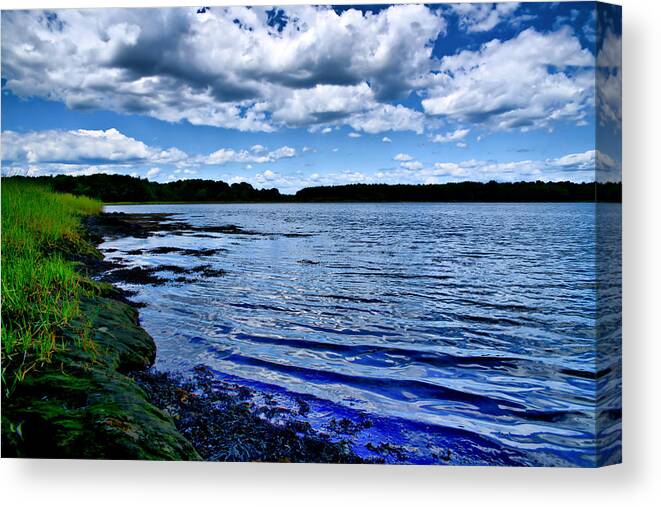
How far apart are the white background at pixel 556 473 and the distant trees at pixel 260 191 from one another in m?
1.22

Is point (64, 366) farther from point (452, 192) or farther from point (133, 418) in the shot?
point (452, 192)

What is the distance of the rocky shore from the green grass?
0.17m

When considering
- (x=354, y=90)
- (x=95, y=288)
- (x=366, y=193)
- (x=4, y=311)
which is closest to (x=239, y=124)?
(x=354, y=90)

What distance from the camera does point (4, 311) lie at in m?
Answer: 4.29

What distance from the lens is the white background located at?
4.05m

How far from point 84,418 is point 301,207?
3.96 meters

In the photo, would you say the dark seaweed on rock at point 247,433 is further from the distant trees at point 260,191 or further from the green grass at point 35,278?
the distant trees at point 260,191

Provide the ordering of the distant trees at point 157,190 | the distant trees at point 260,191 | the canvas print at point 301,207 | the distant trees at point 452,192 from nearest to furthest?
the canvas print at point 301,207 < the distant trees at point 452,192 < the distant trees at point 260,191 < the distant trees at point 157,190

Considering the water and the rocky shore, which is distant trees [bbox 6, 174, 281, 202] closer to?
the water

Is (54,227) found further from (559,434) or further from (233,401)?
(559,434)

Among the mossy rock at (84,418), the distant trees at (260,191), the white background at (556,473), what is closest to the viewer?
the mossy rock at (84,418)

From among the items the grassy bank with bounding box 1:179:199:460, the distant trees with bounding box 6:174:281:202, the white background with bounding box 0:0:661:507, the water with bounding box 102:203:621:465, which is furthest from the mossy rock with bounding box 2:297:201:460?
the distant trees with bounding box 6:174:281:202

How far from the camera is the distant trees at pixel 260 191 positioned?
18.3 ft

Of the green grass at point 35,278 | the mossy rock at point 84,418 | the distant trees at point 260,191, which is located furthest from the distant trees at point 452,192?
the mossy rock at point 84,418
